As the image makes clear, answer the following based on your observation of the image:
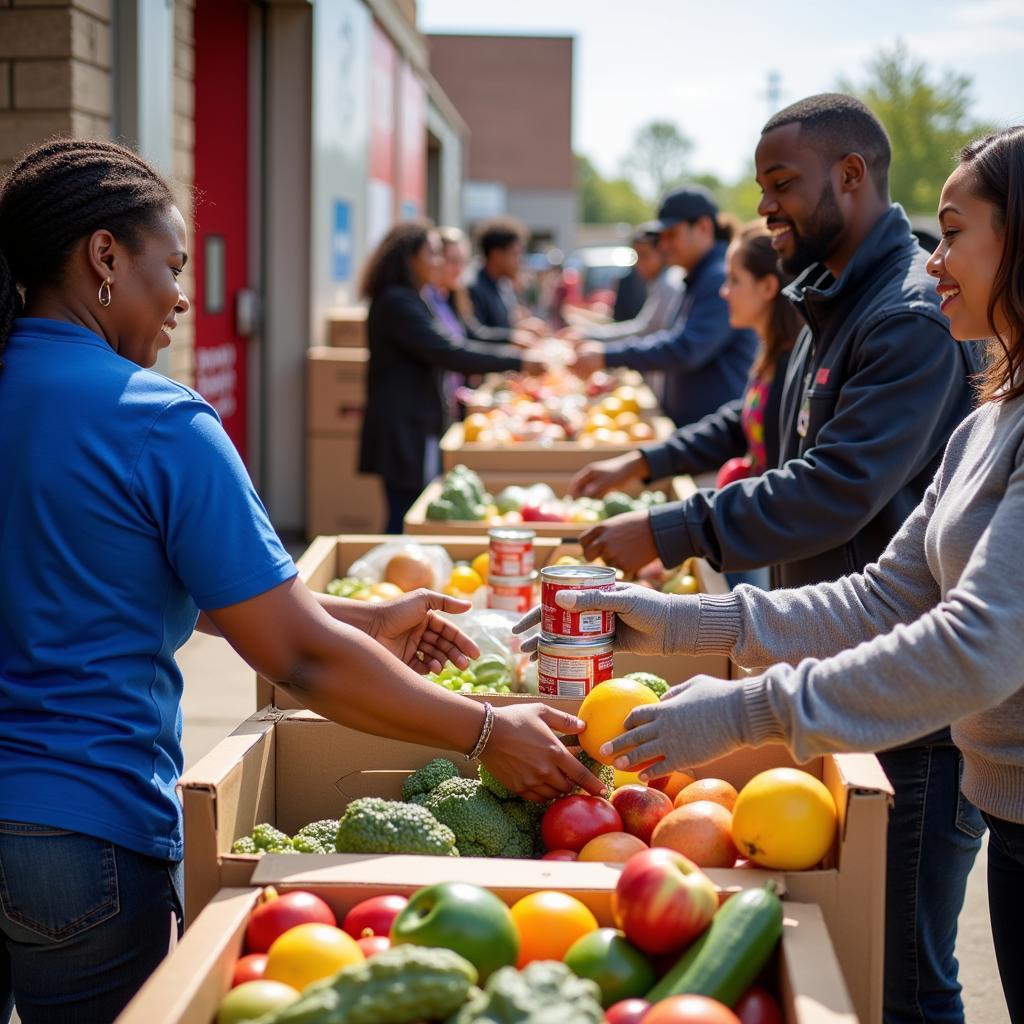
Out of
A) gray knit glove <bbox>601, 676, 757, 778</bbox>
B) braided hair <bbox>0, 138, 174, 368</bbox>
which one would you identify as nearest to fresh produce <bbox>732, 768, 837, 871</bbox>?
gray knit glove <bbox>601, 676, 757, 778</bbox>

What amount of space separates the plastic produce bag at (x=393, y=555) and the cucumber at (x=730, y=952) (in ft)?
7.33

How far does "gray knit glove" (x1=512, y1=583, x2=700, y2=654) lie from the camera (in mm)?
2381

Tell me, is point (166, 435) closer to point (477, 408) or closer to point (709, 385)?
point (709, 385)

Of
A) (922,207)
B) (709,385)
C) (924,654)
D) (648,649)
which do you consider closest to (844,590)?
(648,649)

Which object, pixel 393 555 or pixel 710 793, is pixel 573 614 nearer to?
pixel 710 793

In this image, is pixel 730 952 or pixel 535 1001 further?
pixel 730 952

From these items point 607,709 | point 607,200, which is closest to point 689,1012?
point 607,709

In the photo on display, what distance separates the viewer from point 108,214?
2016 mm


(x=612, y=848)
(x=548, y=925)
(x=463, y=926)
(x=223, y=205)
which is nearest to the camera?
(x=463, y=926)

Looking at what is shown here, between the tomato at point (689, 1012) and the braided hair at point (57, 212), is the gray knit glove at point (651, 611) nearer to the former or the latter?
the tomato at point (689, 1012)

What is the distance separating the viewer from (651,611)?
2416 mm

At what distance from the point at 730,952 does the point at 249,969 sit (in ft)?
2.15

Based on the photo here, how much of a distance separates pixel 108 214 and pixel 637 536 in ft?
5.54

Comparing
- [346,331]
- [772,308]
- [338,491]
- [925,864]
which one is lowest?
[338,491]
